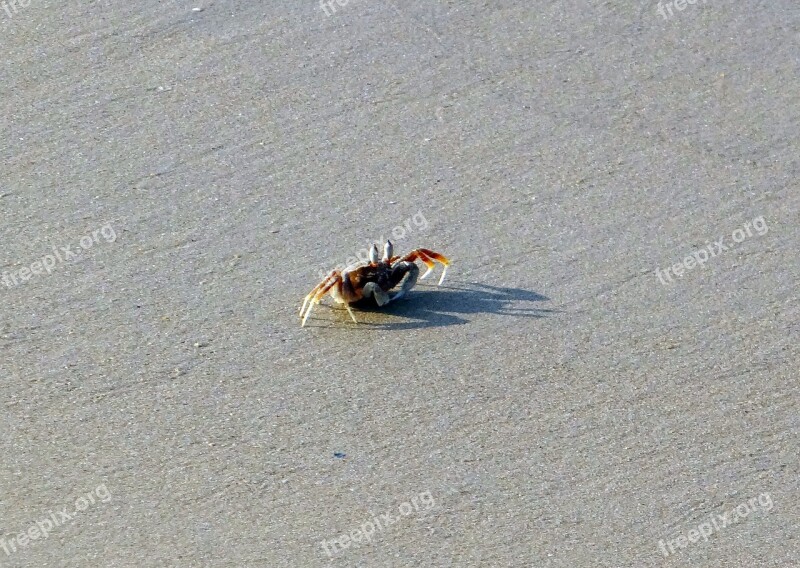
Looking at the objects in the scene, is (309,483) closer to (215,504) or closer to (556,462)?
(215,504)

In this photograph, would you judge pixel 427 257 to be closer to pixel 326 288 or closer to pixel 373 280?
pixel 373 280

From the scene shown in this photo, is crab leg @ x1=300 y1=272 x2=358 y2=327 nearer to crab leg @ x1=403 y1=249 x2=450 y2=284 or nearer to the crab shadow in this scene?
the crab shadow

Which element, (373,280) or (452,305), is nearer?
(373,280)

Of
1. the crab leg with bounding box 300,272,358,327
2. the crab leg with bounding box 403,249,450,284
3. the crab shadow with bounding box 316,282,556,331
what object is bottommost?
the crab shadow with bounding box 316,282,556,331

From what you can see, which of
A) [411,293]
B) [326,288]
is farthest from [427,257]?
[326,288]

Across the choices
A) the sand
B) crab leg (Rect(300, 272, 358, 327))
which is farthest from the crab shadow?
crab leg (Rect(300, 272, 358, 327))
